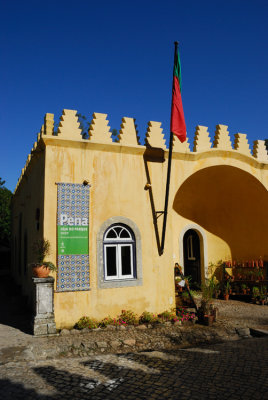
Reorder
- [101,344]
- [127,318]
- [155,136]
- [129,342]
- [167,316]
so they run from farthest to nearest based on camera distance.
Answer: [155,136]
[167,316]
[127,318]
[129,342]
[101,344]

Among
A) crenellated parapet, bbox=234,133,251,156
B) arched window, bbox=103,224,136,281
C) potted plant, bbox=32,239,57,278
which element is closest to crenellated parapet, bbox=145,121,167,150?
arched window, bbox=103,224,136,281

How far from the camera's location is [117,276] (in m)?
8.19

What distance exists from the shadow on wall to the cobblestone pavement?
6.21 m

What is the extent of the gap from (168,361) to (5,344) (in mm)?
3205

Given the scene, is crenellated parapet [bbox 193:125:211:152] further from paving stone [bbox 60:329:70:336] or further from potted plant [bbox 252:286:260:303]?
paving stone [bbox 60:329:70:336]

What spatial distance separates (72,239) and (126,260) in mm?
1650

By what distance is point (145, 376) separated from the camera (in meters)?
4.83

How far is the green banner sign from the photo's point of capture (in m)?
7.53

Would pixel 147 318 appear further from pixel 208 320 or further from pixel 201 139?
pixel 201 139

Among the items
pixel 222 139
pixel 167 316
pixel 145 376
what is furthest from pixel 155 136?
pixel 145 376

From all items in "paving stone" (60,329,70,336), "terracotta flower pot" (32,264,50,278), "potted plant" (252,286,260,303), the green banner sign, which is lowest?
"paving stone" (60,329,70,336)

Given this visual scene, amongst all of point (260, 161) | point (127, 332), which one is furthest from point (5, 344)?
point (260, 161)

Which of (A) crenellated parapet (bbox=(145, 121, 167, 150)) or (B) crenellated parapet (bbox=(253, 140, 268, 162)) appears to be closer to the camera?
(A) crenellated parapet (bbox=(145, 121, 167, 150))

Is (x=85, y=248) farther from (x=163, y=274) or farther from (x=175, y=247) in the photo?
(x=175, y=247)
